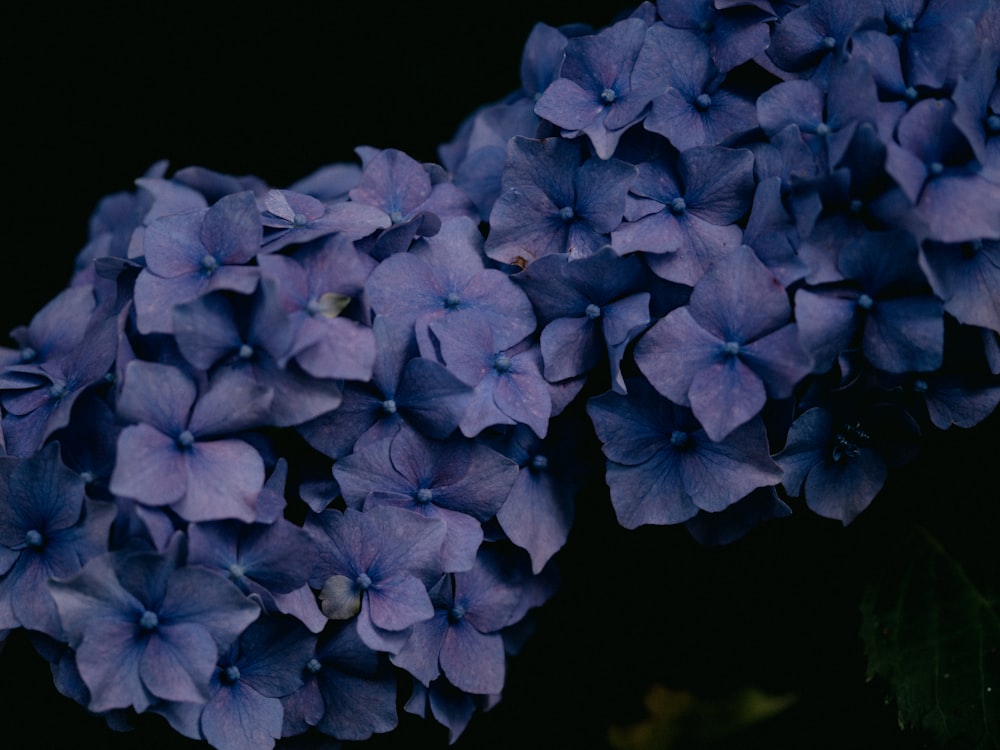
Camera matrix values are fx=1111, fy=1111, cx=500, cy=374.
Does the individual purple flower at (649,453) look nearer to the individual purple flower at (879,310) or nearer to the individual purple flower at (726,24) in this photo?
the individual purple flower at (879,310)

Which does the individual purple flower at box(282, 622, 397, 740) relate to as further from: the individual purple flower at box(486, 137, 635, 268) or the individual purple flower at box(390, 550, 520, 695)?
the individual purple flower at box(486, 137, 635, 268)

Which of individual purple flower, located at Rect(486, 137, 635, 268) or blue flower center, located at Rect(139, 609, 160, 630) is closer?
blue flower center, located at Rect(139, 609, 160, 630)

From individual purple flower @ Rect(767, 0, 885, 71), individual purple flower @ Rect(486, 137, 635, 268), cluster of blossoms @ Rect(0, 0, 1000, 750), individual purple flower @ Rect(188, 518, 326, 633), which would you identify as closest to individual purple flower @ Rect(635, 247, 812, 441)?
cluster of blossoms @ Rect(0, 0, 1000, 750)

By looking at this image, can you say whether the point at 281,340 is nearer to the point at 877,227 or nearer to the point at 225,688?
the point at 225,688

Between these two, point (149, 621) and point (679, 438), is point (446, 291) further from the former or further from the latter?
point (149, 621)

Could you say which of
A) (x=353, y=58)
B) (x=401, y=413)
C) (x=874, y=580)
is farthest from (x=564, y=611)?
(x=353, y=58)

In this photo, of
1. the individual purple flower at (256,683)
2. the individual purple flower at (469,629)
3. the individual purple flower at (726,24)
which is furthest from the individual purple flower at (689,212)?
the individual purple flower at (256,683)

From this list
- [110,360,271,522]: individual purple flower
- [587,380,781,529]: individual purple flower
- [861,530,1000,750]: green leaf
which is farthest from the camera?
[861,530,1000,750]: green leaf

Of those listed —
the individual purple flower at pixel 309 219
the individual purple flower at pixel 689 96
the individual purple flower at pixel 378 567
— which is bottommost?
the individual purple flower at pixel 378 567
